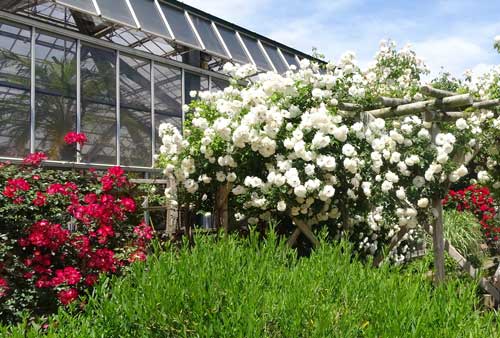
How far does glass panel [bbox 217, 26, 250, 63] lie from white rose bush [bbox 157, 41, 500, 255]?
4475mm

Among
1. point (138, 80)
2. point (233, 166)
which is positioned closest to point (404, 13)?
point (233, 166)

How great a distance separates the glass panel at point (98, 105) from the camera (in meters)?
7.52

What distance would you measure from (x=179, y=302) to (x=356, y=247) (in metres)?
4.32

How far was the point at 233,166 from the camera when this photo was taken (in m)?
5.20

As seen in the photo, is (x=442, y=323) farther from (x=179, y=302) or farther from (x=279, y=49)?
(x=279, y=49)

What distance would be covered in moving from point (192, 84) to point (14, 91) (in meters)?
3.44

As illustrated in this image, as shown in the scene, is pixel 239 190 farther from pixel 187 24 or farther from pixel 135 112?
pixel 187 24

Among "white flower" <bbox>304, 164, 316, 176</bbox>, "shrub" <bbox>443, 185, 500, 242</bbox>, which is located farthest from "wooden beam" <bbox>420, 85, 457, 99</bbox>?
"shrub" <bbox>443, 185, 500, 242</bbox>

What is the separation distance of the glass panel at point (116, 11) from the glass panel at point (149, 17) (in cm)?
20

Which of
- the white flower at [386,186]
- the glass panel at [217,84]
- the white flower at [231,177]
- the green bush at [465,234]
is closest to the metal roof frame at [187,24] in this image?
the glass panel at [217,84]

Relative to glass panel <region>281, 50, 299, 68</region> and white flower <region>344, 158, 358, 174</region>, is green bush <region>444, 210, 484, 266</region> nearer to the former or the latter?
white flower <region>344, 158, 358, 174</region>

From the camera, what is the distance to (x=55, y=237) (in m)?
4.12

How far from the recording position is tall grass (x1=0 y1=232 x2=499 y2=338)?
1732mm

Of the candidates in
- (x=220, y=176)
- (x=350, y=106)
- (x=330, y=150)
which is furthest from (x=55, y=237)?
(x=350, y=106)
